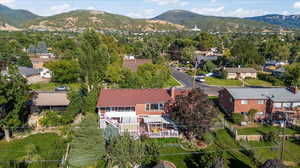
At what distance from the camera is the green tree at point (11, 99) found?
25.4 meters

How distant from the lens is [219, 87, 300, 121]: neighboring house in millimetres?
33125

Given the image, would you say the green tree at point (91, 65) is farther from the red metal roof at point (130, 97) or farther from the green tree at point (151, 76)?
the red metal roof at point (130, 97)

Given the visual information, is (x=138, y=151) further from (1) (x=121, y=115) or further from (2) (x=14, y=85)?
(2) (x=14, y=85)

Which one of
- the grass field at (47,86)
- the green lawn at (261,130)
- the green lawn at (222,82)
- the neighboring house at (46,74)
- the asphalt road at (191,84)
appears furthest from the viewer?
the neighboring house at (46,74)

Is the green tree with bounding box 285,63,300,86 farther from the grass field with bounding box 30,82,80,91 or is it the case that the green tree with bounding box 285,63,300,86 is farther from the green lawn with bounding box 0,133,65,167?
the green lawn with bounding box 0,133,65,167

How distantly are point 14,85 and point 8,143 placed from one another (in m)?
6.67

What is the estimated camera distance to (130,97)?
1283 inches

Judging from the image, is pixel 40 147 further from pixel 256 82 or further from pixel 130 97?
pixel 256 82

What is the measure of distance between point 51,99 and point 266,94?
33534mm

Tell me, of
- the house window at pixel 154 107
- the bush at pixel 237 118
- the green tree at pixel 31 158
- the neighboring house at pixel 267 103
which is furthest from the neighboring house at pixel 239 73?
the green tree at pixel 31 158

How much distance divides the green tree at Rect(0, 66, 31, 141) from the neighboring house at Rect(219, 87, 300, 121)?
92.5 ft

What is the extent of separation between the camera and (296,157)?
23656 millimetres

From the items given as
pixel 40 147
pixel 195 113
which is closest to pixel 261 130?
pixel 195 113

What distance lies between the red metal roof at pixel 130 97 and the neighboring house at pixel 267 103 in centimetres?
1008
